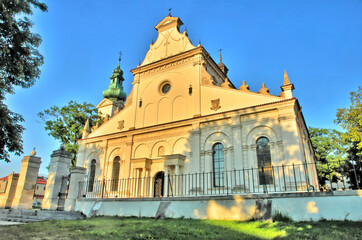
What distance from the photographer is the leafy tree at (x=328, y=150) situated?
89.8ft

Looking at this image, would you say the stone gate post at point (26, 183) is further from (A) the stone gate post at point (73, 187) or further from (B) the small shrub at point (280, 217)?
(B) the small shrub at point (280, 217)

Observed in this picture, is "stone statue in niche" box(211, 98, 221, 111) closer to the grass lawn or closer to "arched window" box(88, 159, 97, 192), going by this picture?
the grass lawn

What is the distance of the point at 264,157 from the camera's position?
1619cm

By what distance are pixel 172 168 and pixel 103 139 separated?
28.5ft

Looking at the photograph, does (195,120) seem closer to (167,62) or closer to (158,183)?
(158,183)

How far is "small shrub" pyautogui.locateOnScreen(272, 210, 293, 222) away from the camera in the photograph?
8.39m

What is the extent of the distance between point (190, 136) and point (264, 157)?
5.54 m

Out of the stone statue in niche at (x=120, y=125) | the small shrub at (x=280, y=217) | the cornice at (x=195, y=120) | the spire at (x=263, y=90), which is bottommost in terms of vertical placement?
the small shrub at (x=280, y=217)

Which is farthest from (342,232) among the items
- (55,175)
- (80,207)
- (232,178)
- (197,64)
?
(197,64)

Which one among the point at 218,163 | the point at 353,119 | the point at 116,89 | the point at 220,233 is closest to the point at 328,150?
the point at 353,119

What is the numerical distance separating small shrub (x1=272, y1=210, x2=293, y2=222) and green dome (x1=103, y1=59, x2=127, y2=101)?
36587 millimetres

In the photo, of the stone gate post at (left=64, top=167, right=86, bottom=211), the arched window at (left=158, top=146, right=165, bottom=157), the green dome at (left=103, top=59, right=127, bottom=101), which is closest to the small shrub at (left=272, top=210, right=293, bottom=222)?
the stone gate post at (left=64, top=167, right=86, bottom=211)

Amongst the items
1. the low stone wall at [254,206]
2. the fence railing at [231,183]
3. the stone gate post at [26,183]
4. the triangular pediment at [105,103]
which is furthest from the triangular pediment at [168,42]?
the triangular pediment at [105,103]

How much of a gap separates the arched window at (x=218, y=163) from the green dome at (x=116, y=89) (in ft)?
91.6
